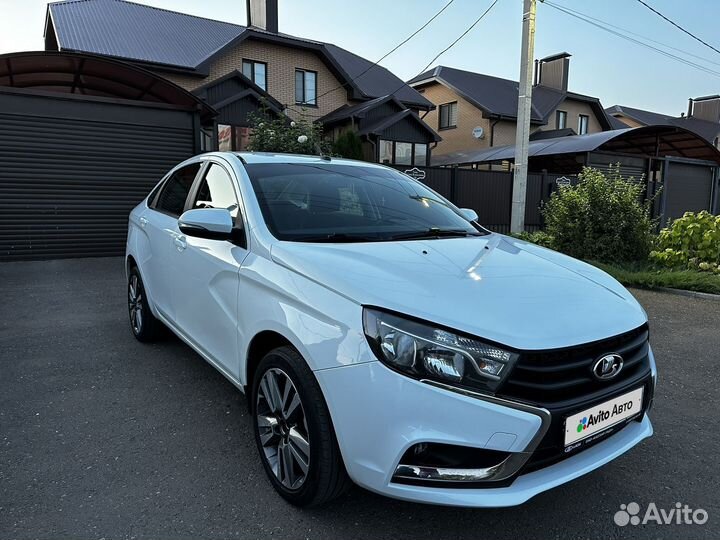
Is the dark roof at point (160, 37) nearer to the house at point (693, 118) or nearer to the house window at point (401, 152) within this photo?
the house window at point (401, 152)

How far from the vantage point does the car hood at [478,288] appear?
1847mm

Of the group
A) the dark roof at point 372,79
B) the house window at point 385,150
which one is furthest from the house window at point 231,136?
the dark roof at point 372,79

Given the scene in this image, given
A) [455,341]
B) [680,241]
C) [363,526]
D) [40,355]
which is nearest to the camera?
[455,341]

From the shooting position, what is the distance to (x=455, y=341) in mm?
1792

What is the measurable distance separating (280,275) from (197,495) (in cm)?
110

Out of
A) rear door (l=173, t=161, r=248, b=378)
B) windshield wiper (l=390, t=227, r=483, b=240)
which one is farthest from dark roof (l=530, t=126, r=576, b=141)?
rear door (l=173, t=161, r=248, b=378)

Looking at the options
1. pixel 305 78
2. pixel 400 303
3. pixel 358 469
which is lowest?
pixel 358 469

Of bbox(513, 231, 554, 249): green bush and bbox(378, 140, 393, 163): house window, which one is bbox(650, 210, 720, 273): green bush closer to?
bbox(513, 231, 554, 249): green bush

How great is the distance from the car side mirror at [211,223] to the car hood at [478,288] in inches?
15.1

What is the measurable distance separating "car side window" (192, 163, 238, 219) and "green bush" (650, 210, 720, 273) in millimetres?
7872

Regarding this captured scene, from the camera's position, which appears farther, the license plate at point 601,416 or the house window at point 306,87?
the house window at point 306,87

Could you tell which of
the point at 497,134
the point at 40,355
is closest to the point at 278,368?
the point at 40,355

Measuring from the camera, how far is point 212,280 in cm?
286

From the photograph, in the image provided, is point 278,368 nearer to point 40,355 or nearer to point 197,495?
point 197,495
